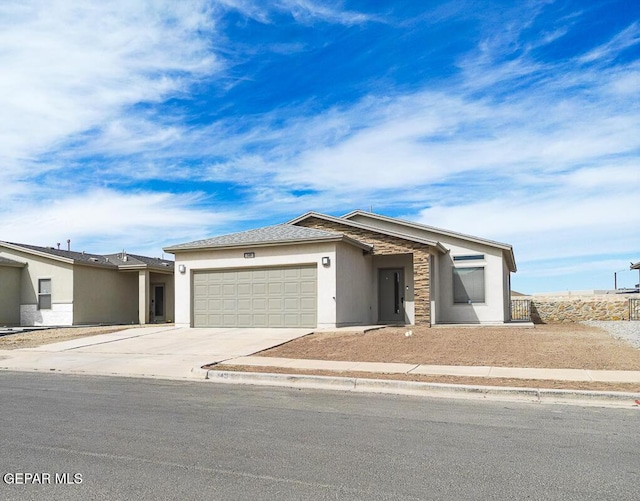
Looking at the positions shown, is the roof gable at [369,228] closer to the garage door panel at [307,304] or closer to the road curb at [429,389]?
Result: the garage door panel at [307,304]

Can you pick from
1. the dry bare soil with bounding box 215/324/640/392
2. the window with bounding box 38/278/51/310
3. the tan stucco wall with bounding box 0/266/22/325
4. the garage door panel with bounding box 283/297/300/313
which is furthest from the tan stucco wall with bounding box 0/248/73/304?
the dry bare soil with bounding box 215/324/640/392

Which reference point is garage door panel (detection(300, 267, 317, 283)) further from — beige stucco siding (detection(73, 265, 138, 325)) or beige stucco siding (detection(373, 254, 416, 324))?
beige stucco siding (detection(73, 265, 138, 325))

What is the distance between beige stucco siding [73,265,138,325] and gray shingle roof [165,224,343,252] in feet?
25.6

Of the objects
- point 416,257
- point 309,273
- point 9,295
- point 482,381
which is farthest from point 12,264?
point 482,381

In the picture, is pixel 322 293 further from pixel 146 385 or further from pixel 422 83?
pixel 146 385

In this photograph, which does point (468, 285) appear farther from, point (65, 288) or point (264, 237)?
point (65, 288)

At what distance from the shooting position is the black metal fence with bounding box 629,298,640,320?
98.1ft

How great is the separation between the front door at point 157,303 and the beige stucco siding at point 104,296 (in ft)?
4.23

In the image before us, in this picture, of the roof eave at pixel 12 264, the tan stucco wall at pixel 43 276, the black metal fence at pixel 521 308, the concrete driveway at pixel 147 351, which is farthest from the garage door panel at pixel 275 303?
the black metal fence at pixel 521 308

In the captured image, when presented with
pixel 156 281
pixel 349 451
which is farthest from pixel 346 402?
pixel 156 281

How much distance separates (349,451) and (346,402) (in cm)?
304

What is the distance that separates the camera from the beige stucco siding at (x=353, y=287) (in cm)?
2061

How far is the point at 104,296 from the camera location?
30062 mm

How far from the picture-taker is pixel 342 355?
1455 centimetres
